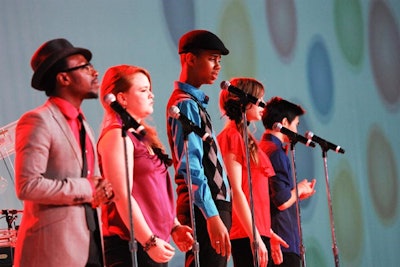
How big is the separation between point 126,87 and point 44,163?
884mm

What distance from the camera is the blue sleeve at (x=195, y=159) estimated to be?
155 inches

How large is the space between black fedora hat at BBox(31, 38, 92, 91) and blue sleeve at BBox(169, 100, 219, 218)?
2.66 feet

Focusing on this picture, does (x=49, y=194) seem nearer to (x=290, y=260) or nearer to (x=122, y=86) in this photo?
(x=122, y=86)

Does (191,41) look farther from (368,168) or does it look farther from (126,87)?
(368,168)

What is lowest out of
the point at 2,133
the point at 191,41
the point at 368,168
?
the point at 368,168

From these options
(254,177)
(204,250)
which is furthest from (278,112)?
(204,250)

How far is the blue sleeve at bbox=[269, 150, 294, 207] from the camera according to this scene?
5.05m

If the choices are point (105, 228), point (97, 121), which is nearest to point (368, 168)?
point (97, 121)

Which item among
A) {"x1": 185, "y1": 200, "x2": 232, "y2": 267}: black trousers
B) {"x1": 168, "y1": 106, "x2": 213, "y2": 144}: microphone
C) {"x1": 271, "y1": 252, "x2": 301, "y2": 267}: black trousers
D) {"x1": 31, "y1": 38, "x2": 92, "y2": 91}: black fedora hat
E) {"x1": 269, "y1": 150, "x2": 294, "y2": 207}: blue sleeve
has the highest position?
{"x1": 31, "y1": 38, "x2": 92, "y2": 91}: black fedora hat

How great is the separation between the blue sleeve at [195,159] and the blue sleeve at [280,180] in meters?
1.11

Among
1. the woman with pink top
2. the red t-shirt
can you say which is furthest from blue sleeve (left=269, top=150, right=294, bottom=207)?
the woman with pink top

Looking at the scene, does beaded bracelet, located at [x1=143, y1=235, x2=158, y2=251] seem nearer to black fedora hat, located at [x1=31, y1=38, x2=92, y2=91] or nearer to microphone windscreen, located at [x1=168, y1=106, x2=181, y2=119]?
microphone windscreen, located at [x1=168, y1=106, x2=181, y2=119]

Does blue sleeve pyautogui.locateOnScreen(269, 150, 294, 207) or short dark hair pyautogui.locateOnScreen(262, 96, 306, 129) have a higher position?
short dark hair pyautogui.locateOnScreen(262, 96, 306, 129)

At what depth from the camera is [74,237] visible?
3.11 metres
